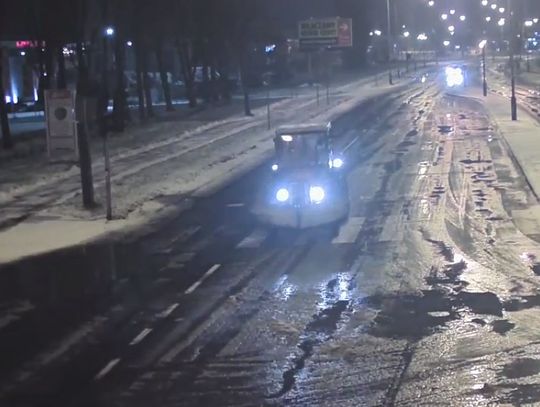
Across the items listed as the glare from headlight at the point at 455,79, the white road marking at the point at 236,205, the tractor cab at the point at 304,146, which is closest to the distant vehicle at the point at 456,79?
the glare from headlight at the point at 455,79

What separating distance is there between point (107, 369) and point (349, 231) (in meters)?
10.1

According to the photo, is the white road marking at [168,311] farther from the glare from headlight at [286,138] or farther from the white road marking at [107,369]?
the glare from headlight at [286,138]

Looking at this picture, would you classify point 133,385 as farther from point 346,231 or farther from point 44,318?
point 346,231

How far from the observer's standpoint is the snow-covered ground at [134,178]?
73.7ft

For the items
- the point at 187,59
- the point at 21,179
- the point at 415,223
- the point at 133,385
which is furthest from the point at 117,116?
the point at 133,385

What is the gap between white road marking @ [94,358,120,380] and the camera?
10.9 m

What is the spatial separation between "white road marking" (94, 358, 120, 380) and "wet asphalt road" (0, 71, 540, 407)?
3cm

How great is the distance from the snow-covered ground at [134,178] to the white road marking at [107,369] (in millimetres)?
8189

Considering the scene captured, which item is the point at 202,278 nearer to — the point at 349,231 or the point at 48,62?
the point at 349,231

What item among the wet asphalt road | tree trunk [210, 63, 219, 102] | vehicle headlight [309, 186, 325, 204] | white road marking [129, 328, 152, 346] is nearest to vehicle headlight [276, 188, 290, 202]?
vehicle headlight [309, 186, 325, 204]

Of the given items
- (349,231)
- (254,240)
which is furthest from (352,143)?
(254,240)

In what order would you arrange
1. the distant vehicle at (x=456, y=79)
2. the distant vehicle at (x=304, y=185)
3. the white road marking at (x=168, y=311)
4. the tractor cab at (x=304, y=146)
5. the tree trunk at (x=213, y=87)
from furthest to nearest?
1. the distant vehicle at (x=456, y=79)
2. the tree trunk at (x=213, y=87)
3. the tractor cab at (x=304, y=146)
4. the distant vehicle at (x=304, y=185)
5. the white road marking at (x=168, y=311)

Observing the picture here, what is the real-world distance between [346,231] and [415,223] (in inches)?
61.2

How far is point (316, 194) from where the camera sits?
21.9 meters
